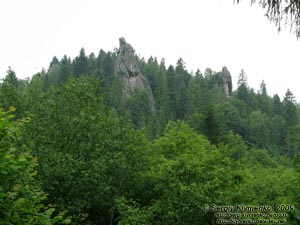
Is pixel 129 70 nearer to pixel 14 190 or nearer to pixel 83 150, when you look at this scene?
pixel 83 150

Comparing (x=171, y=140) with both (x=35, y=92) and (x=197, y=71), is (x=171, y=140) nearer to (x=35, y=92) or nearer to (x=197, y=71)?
(x=35, y=92)

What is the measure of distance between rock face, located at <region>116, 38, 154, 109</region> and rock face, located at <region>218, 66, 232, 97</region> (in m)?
27.9

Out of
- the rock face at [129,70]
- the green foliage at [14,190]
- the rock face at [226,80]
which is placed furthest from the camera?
the rock face at [226,80]

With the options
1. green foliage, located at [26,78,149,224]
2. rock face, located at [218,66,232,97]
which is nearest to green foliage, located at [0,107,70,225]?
green foliage, located at [26,78,149,224]

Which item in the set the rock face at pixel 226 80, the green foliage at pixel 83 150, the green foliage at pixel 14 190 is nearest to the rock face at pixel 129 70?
the rock face at pixel 226 80

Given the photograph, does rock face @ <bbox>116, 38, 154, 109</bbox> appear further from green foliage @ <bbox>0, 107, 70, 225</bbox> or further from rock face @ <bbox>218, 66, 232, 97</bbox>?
green foliage @ <bbox>0, 107, 70, 225</bbox>

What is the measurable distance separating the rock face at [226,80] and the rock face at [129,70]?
2790 centimetres

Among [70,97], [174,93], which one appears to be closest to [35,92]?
[70,97]

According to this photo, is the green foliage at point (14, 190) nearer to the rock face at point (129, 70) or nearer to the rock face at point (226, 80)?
the rock face at point (129, 70)

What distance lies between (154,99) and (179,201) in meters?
95.7

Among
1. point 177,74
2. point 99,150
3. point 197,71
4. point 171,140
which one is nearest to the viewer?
point 99,150

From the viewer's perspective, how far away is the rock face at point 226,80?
430ft

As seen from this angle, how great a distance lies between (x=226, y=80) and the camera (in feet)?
436

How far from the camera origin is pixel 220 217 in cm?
1593
